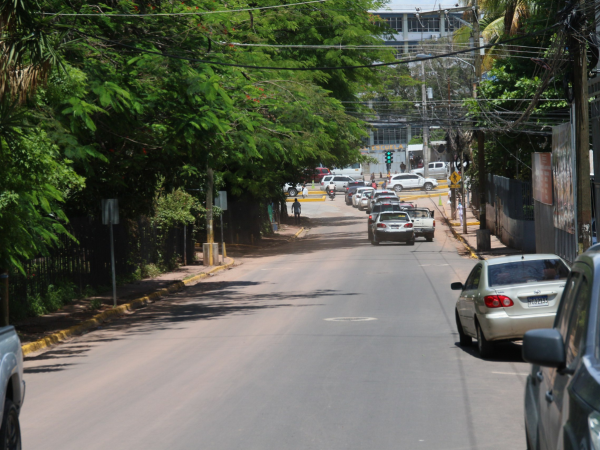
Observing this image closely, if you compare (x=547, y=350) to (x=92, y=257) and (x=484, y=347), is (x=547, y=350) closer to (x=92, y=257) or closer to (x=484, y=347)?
(x=484, y=347)

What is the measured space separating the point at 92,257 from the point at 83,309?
137 inches

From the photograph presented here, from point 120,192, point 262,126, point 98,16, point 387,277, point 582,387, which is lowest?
A: point 387,277

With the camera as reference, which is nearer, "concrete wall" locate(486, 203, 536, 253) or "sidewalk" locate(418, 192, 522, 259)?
"concrete wall" locate(486, 203, 536, 253)

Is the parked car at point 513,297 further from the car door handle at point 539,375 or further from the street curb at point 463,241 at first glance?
the street curb at point 463,241

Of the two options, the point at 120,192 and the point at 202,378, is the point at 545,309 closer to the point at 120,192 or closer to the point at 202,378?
the point at 202,378

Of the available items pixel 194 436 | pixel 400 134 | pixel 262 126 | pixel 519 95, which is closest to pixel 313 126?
pixel 262 126

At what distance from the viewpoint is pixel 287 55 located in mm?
36531

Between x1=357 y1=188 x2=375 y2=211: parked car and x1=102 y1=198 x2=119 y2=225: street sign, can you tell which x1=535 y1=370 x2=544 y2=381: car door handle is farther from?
x1=357 y1=188 x2=375 y2=211: parked car

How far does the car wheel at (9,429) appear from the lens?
546 cm

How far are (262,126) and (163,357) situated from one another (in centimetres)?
1195

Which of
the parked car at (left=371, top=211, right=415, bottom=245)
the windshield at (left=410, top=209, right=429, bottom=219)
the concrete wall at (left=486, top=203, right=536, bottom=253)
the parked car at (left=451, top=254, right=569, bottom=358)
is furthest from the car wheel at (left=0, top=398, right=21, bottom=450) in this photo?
the windshield at (left=410, top=209, right=429, bottom=219)

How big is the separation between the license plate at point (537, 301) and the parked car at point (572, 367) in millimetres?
6416

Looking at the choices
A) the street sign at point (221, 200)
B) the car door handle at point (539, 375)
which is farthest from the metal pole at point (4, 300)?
the street sign at point (221, 200)

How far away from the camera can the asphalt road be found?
7.21m
